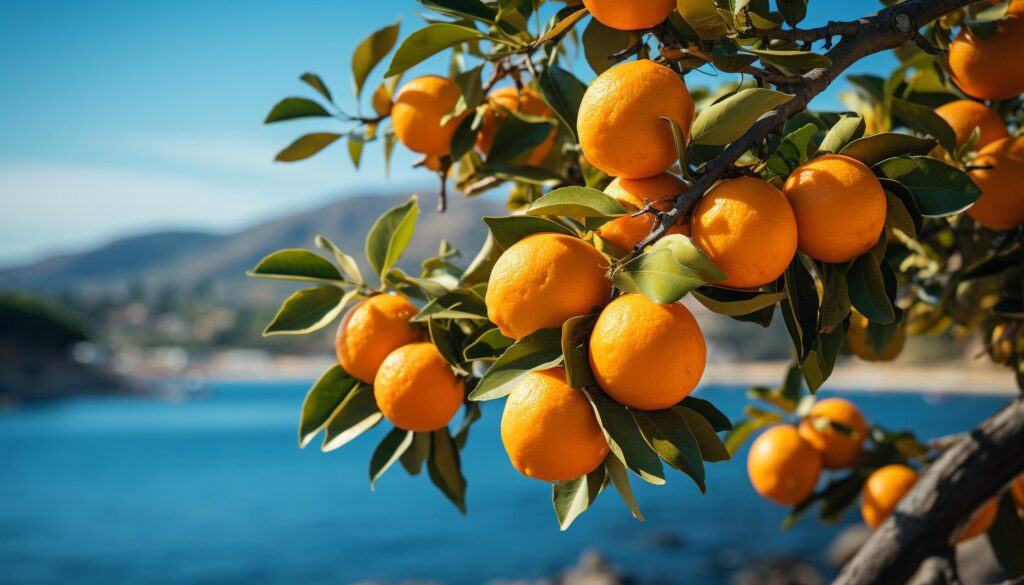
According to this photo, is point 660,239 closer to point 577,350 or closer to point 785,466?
point 577,350

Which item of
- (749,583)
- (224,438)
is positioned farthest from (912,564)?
(224,438)

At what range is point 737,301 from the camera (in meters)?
0.71

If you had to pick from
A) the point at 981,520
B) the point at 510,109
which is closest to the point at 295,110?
the point at 510,109

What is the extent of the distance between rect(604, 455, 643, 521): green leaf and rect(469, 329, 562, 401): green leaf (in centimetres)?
13

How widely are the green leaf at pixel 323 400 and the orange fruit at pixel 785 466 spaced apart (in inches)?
33.0

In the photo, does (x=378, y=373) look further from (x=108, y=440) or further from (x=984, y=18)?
(x=108, y=440)

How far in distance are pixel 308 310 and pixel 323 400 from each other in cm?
13

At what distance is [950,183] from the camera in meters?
0.73

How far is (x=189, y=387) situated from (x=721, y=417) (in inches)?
3598

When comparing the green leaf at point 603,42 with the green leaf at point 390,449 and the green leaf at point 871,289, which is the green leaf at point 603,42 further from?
the green leaf at point 390,449

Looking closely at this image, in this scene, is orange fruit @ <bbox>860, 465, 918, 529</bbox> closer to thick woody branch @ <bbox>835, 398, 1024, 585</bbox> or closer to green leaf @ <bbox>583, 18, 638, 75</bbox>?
thick woody branch @ <bbox>835, 398, 1024, 585</bbox>

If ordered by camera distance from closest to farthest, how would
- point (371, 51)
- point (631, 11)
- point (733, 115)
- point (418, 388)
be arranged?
point (733, 115)
point (631, 11)
point (418, 388)
point (371, 51)

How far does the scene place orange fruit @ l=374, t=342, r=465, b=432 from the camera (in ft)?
3.11

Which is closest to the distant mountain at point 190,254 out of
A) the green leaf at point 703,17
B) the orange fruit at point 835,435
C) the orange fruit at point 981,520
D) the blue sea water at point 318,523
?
the blue sea water at point 318,523
